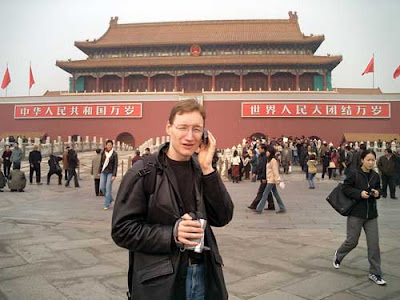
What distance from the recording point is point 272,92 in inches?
870

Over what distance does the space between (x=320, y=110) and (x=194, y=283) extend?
22095mm

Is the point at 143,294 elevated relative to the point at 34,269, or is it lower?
elevated

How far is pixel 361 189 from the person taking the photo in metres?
3.17

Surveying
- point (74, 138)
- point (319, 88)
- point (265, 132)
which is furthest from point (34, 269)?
point (319, 88)

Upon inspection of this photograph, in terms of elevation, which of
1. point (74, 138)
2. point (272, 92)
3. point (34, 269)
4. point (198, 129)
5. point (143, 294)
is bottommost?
point (34, 269)

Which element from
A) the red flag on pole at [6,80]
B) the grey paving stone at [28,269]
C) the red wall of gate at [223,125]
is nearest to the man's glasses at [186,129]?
the grey paving stone at [28,269]

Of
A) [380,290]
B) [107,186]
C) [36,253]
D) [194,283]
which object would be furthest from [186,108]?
[107,186]

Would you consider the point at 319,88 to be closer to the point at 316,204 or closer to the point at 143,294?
the point at 316,204

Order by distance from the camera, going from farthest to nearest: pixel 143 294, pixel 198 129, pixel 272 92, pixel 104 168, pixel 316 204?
pixel 272 92, pixel 316 204, pixel 104 168, pixel 198 129, pixel 143 294

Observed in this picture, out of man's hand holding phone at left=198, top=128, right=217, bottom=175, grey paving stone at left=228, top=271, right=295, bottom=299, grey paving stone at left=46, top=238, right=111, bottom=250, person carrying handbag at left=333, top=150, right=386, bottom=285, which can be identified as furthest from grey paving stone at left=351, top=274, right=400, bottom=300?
grey paving stone at left=46, top=238, right=111, bottom=250

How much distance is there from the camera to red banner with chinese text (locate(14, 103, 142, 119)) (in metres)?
23.2

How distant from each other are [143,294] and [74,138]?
2405cm

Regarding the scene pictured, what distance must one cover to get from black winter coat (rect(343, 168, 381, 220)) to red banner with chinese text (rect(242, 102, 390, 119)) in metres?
19.2

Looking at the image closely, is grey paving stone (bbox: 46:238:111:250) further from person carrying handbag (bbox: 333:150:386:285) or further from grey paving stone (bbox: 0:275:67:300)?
person carrying handbag (bbox: 333:150:386:285)
